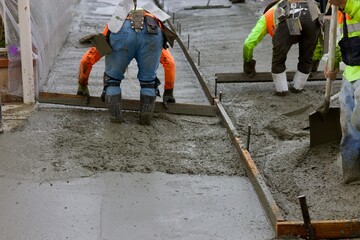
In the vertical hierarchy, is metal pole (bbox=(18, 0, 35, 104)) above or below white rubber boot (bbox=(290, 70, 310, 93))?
above

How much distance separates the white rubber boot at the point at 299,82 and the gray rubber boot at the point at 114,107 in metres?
2.72

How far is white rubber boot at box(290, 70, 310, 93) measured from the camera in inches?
342

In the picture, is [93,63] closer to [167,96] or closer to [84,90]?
[84,90]

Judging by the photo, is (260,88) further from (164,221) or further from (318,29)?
(164,221)

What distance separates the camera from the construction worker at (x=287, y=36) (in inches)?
331

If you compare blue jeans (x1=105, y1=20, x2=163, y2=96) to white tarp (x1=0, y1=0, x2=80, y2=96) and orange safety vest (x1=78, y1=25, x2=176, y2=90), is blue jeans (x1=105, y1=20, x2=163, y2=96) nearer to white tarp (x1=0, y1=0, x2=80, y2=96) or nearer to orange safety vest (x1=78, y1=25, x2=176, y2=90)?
orange safety vest (x1=78, y1=25, x2=176, y2=90)

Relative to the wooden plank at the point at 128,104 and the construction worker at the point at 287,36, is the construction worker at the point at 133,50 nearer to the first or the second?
the wooden plank at the point at 128,104

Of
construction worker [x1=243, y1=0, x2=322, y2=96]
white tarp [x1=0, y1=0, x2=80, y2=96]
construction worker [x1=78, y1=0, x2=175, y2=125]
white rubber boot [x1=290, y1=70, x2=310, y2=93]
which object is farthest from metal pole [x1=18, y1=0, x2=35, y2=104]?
white rubber boot [x1=290, y1=70, x2=310, y2=93]

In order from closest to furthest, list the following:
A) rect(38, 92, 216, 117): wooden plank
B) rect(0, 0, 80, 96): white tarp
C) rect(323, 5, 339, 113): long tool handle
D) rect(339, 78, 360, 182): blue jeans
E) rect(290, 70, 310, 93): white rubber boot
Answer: rect(339, 78, 360, 182): blue jeans, rect(323, 5, 339, 113): long tool handle, rect(38, 92, 216, 117): wooden plank, rect(0, 0, 80, 96): white tarp, rect(290, 70, 310, 93): white rubber boot

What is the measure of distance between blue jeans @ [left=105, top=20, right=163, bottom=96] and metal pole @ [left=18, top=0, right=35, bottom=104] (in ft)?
3.74

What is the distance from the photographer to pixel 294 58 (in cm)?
1070

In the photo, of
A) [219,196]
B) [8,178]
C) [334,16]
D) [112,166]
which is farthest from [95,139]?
[334,16]

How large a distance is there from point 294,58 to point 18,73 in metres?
4.78

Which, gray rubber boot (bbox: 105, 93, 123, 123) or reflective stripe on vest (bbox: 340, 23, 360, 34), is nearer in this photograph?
reflective stripe on vest (bbox: 340, 23, 360, 34)
